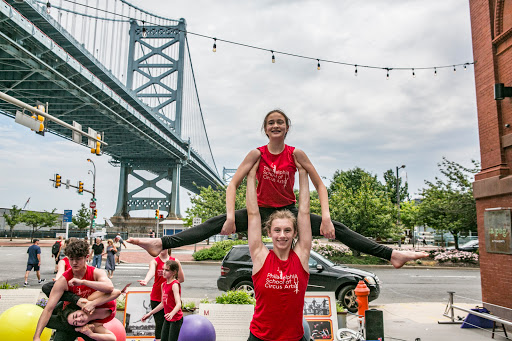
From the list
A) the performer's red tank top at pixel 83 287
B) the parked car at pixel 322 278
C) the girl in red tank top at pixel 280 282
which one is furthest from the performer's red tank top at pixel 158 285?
the parked car at pixel 322 278

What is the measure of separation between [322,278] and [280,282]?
7.95 m

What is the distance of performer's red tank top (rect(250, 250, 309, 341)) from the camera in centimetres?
271

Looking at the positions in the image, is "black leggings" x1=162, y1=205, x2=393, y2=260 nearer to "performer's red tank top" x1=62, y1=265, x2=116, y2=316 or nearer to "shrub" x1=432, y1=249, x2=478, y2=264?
"performer's red tank top" x1=62, y1=265, x2=116, y2=316

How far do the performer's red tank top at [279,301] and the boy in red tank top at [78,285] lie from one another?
2.20 m

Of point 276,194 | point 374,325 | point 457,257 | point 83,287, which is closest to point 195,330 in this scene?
point 83,287

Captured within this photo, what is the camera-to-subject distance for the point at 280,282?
2717mm

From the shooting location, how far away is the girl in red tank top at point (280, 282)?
2709mm

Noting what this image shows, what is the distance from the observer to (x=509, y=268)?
840 cm

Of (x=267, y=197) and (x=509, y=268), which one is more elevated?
(x=267, y=197)

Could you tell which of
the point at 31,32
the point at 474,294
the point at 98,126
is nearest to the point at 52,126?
the point at 98,126

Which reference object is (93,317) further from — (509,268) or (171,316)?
(509,268)

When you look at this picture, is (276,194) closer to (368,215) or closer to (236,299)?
(236,299)

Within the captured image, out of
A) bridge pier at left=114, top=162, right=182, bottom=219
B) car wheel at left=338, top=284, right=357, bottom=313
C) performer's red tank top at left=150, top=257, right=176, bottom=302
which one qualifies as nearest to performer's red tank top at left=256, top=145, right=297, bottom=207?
performer's red tank top at left=150, top=257, right=176, bottom=302

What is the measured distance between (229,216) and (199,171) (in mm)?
56261
